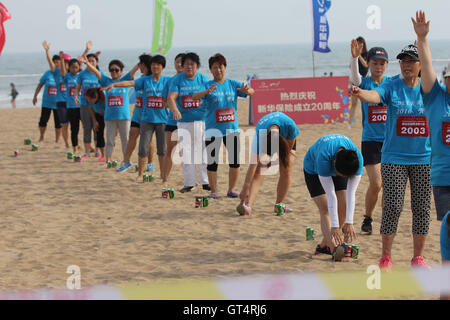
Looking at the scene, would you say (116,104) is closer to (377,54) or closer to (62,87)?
(62,87)

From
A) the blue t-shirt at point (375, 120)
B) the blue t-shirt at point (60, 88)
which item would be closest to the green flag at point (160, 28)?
the blue t-shirt at point (60, 88)

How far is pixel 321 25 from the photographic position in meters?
19.4

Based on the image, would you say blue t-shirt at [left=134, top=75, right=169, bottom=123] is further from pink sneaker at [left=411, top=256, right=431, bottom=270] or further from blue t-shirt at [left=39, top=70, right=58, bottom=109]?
pink sneaker at [left=411, top=256, right=431, bottom=270]

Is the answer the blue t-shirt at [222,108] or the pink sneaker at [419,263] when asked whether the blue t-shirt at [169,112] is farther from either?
the pink sneaker at [419,263]

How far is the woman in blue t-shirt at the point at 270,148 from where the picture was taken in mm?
6953

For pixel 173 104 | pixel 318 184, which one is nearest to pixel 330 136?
pixel 318 184

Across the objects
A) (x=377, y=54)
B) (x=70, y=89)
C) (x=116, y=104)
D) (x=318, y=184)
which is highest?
(x=70, y=89)

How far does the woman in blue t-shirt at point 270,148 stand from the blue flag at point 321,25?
479 inches

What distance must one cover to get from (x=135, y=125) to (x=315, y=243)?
16.1 feet

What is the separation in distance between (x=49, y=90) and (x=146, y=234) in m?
A: 7.86

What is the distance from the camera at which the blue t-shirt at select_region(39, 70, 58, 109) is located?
1401 cm

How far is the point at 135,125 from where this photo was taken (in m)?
10.6

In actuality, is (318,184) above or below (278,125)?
below

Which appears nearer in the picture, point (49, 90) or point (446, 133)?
point (446, 133)
